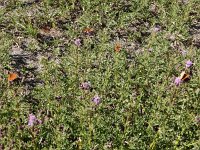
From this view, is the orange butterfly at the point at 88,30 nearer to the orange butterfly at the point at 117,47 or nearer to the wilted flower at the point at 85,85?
the orange butterfly at the point at 117,47

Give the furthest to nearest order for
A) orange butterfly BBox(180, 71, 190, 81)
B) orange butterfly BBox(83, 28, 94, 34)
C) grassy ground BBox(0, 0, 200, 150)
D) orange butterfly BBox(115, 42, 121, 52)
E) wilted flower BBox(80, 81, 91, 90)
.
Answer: orange butterfly BBox(83, 28, 94, 34), orange butterfly BBox(115, 42, 121, 52), orange butterfly BBox(180, 71, 190, 81), wilted flower BBox(80, 81, 91, 90), grassy ground BBox(0, 0, 200, 150)

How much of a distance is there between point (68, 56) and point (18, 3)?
1862mm

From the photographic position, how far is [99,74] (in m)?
5.88

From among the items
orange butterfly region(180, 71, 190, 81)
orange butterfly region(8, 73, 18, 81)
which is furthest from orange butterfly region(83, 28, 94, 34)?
→ orange butterfly region(180, 71, 190, 81)

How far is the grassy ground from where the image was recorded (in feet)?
16.3

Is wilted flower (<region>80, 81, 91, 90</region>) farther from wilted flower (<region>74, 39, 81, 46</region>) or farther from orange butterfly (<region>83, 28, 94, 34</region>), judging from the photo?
orange butterfly (<region>83, 28, 94, 34</region>)

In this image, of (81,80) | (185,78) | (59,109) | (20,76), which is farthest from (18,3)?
(185,78)

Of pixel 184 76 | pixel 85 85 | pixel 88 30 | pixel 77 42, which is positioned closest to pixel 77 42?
pixel 77 42

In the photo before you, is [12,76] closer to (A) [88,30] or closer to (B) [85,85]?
(B) [85,85]

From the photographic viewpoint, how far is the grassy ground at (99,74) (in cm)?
497

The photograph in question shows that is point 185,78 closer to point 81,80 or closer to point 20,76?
point 81,80

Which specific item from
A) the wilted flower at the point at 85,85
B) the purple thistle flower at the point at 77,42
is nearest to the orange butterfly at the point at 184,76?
the wilted flower at the point at 85,85

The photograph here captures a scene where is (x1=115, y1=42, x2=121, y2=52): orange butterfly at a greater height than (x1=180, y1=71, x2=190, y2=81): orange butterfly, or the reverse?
Result: (x1=115, y1=42, x2=121, y2=52): orange butterfly

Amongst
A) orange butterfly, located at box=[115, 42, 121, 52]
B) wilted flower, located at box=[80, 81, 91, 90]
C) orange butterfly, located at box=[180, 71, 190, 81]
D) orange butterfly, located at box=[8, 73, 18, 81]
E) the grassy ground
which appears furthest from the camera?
orange butterfly, located at box=[115, 42, 121, 52]
